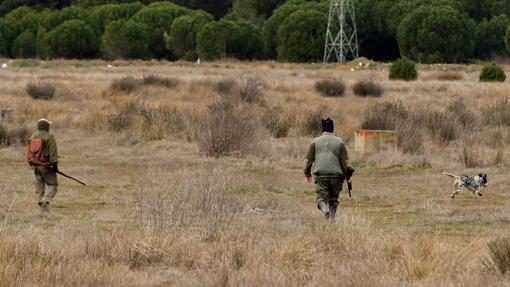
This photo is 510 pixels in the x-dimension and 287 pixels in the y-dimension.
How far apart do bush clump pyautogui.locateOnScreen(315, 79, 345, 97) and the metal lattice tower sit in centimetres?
3750

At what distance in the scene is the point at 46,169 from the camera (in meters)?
14.2

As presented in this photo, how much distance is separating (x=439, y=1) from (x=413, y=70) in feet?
113

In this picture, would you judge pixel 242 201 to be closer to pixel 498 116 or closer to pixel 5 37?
pixel 498 116

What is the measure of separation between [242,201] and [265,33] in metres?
72.0

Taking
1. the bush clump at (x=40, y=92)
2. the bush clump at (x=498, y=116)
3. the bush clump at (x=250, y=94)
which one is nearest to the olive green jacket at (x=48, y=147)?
the bush clump at (x=498, y=116)

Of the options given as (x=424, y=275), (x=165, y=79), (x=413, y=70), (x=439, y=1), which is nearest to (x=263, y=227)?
(x=424, y=275)

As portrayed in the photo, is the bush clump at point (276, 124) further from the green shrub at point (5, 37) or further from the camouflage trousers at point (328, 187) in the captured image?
the green shrub at point (5, 37)

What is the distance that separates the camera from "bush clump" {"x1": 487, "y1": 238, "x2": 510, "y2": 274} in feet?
30.7

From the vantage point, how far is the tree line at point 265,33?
256 ft

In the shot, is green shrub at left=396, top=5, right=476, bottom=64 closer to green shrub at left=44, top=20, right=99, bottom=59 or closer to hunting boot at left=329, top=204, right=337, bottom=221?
green shrub at left=44, top=20, right=99, bottom=59

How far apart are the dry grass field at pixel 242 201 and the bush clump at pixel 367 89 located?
270 cm

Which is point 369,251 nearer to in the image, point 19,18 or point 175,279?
point 175,279

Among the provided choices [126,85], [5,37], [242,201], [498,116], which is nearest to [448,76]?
[126,85]

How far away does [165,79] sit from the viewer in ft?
134
